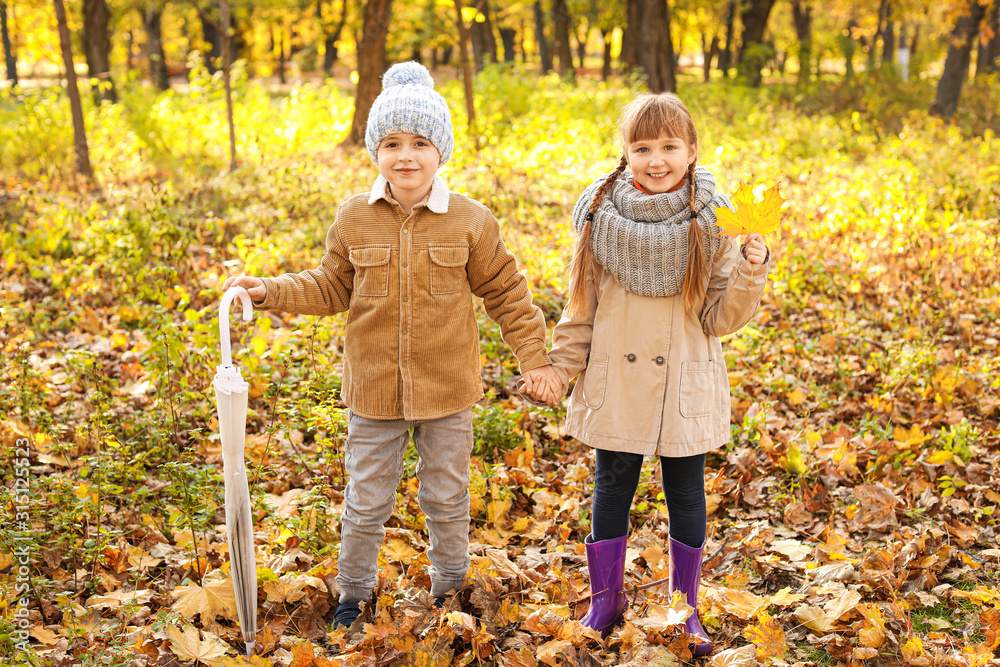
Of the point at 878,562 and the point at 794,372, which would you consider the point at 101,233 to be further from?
the point at 878,562

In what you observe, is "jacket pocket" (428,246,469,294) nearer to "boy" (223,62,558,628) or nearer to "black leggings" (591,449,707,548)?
"boy" (223,62,558,628)

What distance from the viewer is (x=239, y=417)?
77.0 inches

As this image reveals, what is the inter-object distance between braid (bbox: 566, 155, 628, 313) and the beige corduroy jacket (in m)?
0.19

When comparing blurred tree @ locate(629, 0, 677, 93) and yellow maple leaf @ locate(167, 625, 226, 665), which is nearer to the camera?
yellow maple leaf @ locate(167, 625, 226, 665)

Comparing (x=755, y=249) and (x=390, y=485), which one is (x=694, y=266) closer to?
(x=755, y=249)

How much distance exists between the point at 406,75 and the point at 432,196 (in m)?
0.40

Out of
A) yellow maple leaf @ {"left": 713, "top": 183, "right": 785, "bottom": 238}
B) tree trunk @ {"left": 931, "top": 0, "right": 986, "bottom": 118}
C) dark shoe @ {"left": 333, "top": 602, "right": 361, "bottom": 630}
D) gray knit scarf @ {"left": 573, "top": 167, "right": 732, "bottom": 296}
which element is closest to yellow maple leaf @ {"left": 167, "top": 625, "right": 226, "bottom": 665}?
dark shoe @ {"left": 333, "top": 602, "right": 361, "bottom": 630}

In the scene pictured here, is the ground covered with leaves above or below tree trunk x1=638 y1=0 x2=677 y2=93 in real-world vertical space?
below

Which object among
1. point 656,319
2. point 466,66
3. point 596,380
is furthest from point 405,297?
point 466,66

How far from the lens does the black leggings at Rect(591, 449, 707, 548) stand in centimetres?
249

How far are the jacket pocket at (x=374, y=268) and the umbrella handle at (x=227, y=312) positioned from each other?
0.35 m

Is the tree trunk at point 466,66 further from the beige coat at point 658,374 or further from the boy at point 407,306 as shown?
the beige coat at point 658,374

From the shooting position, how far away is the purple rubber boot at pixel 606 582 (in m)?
2.61

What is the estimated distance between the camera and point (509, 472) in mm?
3568
